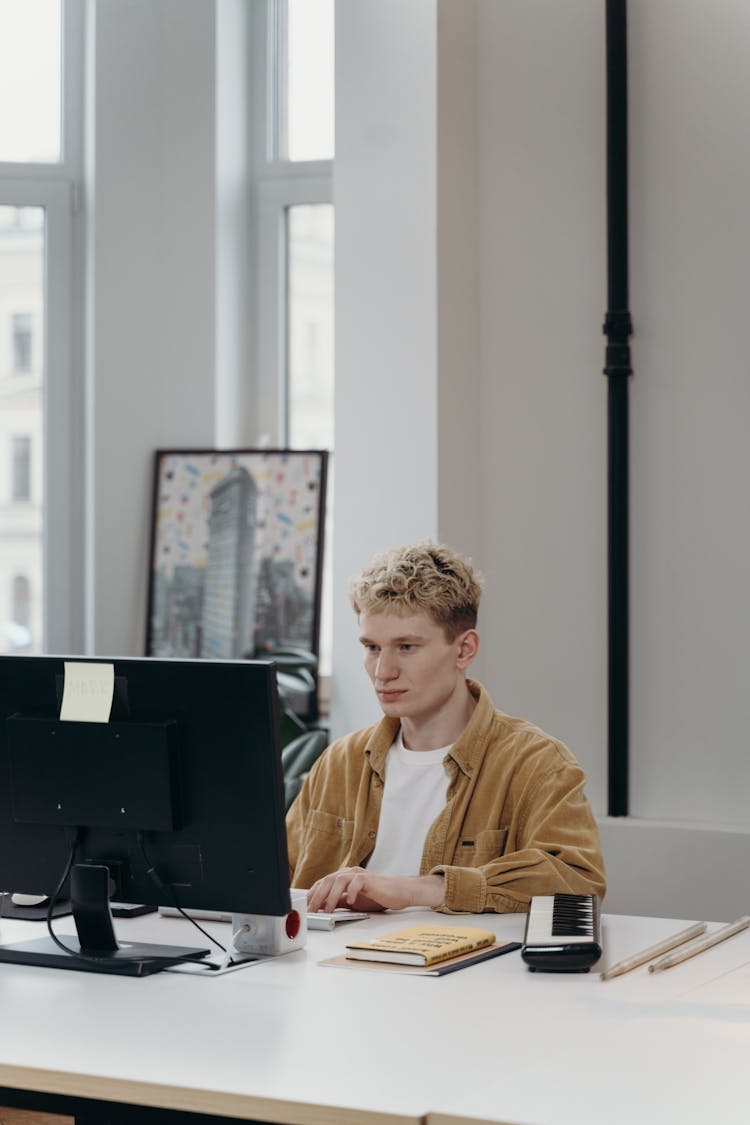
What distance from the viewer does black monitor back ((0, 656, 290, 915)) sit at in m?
1.73

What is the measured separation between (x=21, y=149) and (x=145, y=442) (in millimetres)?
924

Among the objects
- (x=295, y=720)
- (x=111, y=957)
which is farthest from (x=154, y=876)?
(x=295, y=720)

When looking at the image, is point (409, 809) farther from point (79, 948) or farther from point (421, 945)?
point (79, 948)

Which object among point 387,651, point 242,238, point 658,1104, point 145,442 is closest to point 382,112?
point 242,238

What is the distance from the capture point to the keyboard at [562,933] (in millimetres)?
1705

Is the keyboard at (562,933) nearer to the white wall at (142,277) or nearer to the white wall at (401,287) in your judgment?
the white wall at (401,287)

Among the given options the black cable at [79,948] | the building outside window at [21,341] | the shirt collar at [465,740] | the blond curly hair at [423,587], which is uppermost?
the building outside window at [21,341]

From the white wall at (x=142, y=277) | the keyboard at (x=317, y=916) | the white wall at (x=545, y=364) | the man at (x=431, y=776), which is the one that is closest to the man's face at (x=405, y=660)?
the man at (x=431, y=776)

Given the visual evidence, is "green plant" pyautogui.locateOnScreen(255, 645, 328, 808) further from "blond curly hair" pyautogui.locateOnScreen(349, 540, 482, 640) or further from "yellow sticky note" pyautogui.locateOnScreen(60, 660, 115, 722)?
"yellow sticky note" pyautogui.locateOnScreen(60, 660, 115, 722)

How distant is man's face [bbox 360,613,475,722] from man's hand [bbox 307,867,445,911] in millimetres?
293

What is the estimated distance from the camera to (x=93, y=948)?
6.04ft

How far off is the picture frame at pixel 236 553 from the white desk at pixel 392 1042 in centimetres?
186

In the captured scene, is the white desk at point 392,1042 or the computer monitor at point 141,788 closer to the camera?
the white desk at point 392,1042

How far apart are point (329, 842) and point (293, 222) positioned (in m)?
2.16
